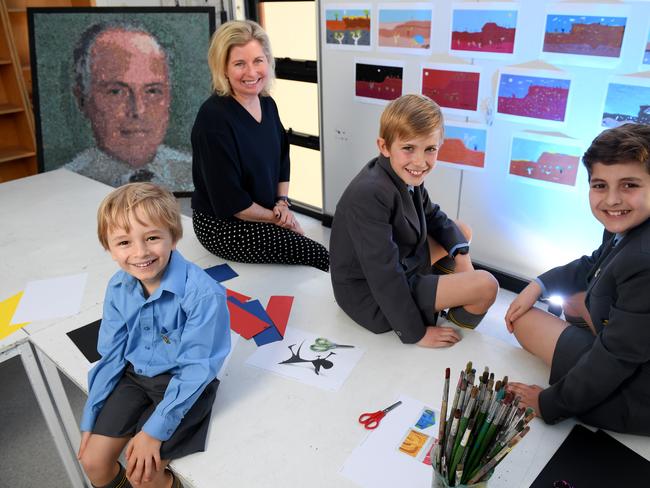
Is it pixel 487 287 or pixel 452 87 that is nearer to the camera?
pixel 487 287

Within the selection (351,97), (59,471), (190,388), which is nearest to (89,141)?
(351,97)

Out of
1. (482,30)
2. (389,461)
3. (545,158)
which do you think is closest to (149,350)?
(389,461)

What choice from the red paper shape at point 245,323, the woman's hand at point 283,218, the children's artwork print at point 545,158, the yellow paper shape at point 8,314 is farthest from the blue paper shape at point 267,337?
the children's artwork print at point 545,158

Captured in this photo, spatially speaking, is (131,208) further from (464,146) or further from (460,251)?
(464,146)

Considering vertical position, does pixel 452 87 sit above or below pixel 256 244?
above

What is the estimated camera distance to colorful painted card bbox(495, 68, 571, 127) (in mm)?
2086

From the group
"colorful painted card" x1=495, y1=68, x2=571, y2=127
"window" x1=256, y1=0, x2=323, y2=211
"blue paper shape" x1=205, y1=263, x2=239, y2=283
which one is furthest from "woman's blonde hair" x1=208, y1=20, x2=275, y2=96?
"colorful painted card" x1=495, y1=68, x2=571, y2=127

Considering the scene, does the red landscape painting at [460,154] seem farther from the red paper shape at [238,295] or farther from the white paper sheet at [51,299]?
the white paper sheet at [51,299]

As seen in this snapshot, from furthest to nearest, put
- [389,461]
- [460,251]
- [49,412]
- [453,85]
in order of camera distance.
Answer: [453,85] < [460,251] < [49,412] < [389,461]

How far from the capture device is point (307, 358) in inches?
52.9

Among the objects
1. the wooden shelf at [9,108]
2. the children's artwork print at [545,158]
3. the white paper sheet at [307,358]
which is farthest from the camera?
the wooden shelf at [9,108]

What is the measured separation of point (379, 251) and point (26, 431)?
1.56 m

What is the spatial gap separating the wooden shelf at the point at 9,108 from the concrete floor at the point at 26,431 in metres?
2.01

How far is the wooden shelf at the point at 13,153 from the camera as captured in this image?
3.60 metres
